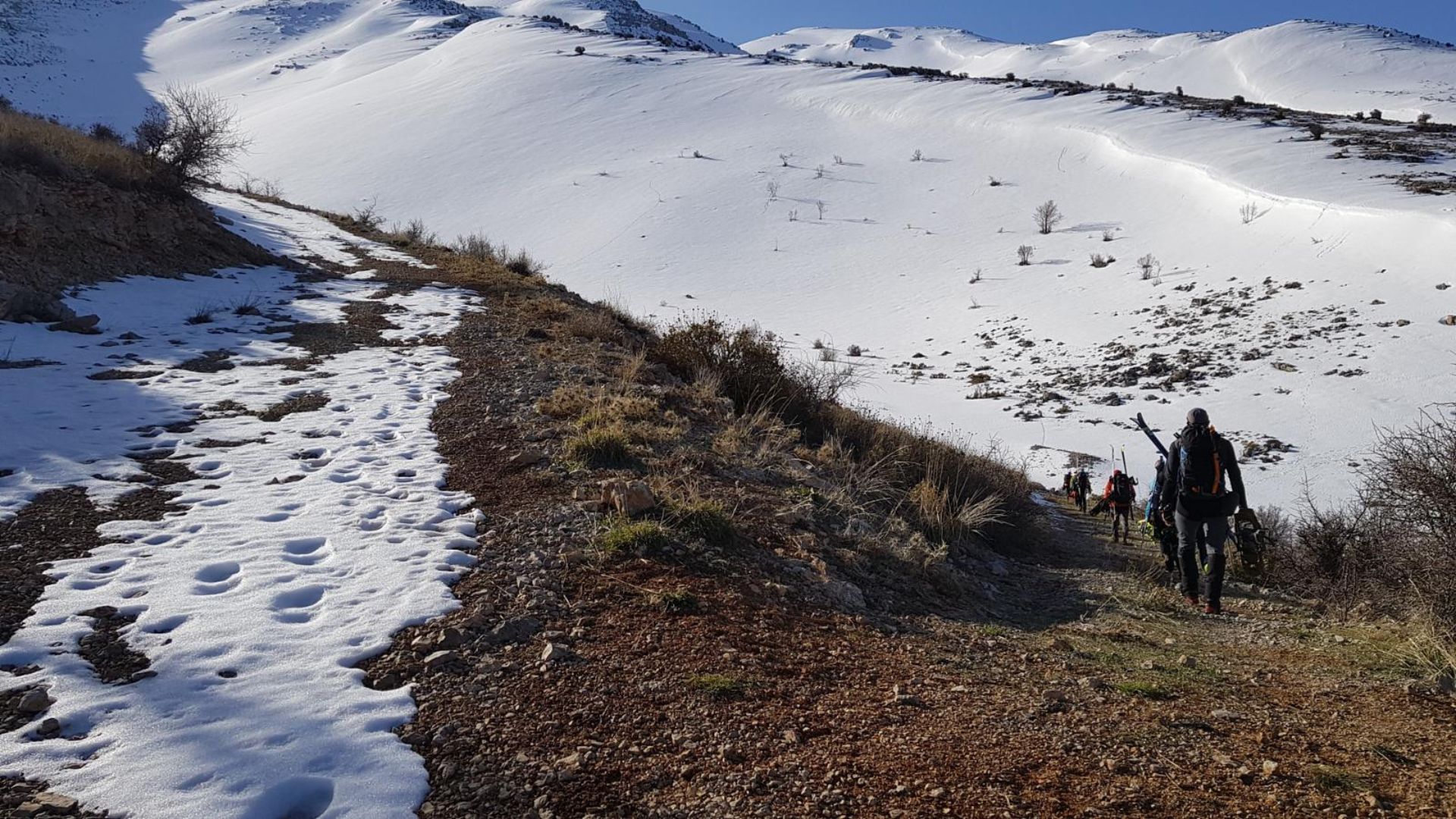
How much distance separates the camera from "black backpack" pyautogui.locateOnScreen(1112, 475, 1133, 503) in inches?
349

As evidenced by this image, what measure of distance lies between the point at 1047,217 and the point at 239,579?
75.1ft

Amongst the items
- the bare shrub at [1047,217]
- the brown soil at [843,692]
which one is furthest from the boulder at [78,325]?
the bare shrub at [1047,217]

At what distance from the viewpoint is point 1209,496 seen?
5625 millimetres

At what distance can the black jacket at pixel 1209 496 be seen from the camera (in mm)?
5551

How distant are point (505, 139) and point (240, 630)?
3667 cm

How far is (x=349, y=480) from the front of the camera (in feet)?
17.3

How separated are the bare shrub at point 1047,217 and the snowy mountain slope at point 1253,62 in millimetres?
32453

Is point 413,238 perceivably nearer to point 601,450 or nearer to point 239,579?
point 601,450

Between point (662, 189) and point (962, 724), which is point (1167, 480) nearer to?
point (962, 724)

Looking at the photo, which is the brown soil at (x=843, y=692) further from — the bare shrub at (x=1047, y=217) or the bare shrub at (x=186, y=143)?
the bare shrub at (x=1047, y=217)

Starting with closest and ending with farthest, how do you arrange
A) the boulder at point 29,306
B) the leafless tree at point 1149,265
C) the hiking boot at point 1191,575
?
1. the hiking boot at point 1191,575
2. the boulder at point 29,306
3. the leafless tree at point 1149,265

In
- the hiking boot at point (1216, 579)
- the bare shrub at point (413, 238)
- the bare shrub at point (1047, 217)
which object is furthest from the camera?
the bare shrub at point (1047, 217)

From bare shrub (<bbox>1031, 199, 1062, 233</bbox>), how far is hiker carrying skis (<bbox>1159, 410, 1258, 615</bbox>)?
60.3 ft

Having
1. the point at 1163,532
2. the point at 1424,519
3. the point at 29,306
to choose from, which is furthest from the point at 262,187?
the point at 1424,519
